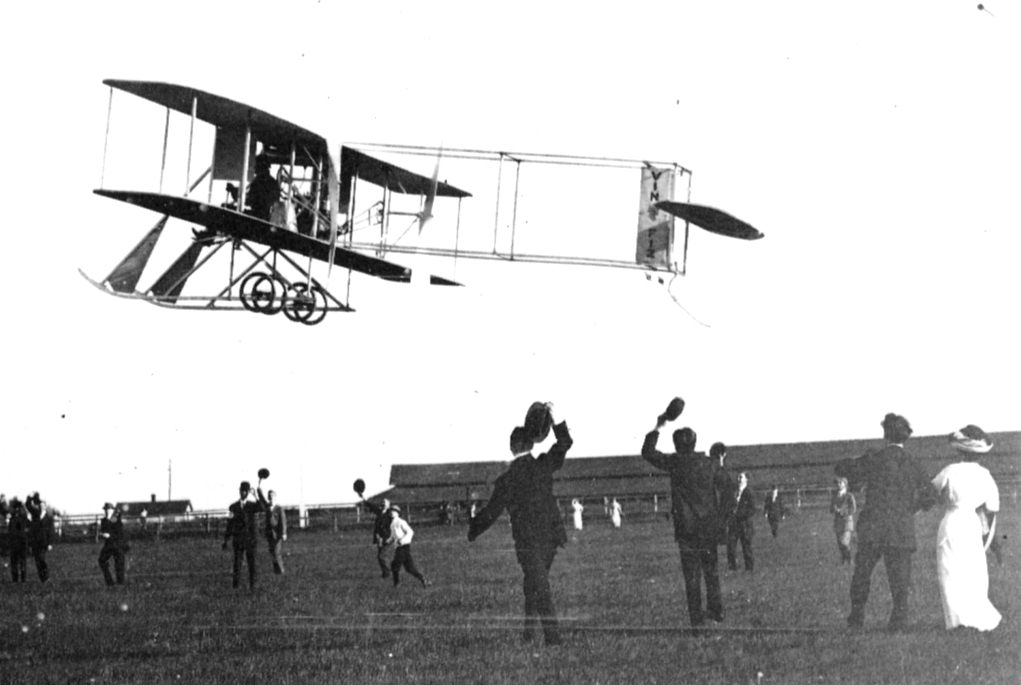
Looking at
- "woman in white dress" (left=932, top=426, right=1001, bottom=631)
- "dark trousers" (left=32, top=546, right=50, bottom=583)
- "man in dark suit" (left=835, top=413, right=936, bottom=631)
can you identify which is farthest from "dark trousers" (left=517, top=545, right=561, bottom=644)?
"dark trousers" (left=32, top=546, right=50, bottom=583)

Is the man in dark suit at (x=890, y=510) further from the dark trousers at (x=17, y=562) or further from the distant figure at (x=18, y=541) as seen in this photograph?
the dark trousers at (x=17, y=562)

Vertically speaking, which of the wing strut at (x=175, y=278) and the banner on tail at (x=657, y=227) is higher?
the banner on tail at (x=657, y=227)

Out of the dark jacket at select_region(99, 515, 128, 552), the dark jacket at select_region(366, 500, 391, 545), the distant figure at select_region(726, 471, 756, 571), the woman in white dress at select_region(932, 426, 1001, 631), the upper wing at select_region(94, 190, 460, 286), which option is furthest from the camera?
the dark jacket at select_region(99, 515, 128, 552)

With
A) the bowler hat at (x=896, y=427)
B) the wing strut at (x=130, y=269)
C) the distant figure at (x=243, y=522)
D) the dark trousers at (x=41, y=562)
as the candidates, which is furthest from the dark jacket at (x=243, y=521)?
the bowler hat at (x=896, y=427)

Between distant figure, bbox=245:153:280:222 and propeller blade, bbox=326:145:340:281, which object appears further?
distant figure, bbox=245:153:280:222

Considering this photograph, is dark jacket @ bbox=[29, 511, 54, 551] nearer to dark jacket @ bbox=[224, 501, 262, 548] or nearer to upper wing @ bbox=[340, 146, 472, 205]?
dark jacket @ bbox=[224, 501, 262, 548]

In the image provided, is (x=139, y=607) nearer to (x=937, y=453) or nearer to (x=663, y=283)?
(x=663, y=283)

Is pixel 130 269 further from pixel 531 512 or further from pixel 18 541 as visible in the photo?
pixel 531 512

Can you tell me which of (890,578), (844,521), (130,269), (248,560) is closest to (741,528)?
(844,521)
